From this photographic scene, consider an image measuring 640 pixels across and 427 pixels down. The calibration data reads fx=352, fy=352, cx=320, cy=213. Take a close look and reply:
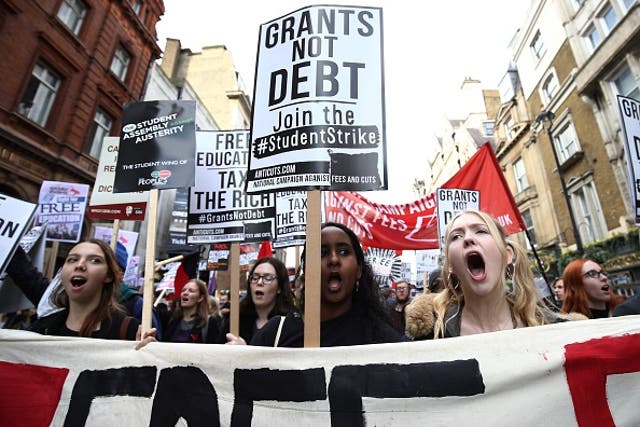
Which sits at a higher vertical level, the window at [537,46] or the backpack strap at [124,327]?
the window at [537,46]

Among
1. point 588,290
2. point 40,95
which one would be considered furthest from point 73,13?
point 588,290

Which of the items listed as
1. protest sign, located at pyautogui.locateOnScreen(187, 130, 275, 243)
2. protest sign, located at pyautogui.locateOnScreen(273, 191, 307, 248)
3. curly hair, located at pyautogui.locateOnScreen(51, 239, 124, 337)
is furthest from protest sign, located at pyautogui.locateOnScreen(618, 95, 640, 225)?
curly hair, located at pyautogui.locateOnScreen(51, 239, 124, 337)

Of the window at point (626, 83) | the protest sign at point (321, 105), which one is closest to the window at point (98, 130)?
the protest sign at point (321, 105)

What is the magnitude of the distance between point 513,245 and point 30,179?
14441 mm

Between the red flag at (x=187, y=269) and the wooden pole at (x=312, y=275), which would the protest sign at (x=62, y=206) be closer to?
the red flag at (x=187, y=269)

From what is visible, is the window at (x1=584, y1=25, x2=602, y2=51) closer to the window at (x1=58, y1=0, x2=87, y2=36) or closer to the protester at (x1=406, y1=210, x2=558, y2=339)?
the protester at (x1=406, y1=210, x2=558, y2=339)

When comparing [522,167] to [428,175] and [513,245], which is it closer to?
[513,245]

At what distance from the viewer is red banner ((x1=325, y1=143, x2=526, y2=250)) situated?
19.7ft

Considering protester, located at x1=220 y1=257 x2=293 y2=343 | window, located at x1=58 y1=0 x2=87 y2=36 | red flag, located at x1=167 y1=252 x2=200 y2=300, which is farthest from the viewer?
window, located at x1=58 y1=0 x2=87 y2=36

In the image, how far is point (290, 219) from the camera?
500 centimetres

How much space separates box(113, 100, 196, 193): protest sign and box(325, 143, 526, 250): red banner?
3.99 meters

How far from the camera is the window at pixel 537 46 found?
67.5ft

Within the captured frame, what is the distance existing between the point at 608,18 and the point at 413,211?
1585 cm

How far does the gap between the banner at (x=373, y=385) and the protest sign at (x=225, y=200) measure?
2.07 metres
